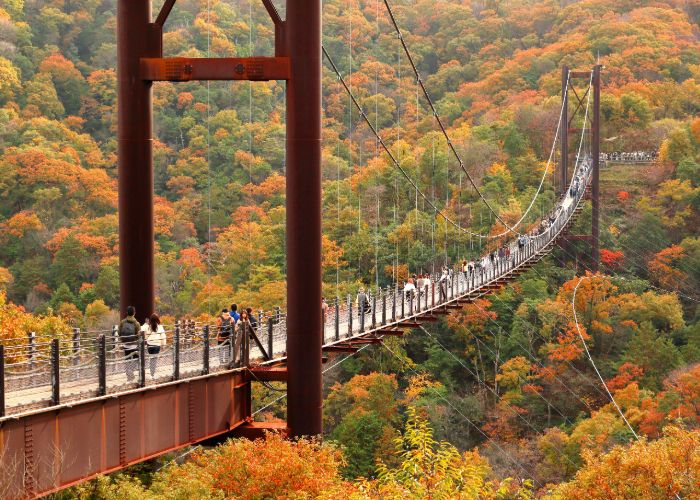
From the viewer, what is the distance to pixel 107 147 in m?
59.2

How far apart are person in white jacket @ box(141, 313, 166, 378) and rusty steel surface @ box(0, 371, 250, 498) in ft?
1.14

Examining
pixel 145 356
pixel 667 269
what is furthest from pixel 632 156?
pixel 145 356

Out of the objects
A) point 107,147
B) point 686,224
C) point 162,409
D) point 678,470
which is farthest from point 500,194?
point 162,409

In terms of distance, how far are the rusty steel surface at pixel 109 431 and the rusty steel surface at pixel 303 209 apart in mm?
806

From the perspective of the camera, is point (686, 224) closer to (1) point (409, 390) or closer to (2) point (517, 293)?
(2) point (517, 293)

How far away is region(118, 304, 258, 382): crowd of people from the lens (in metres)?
15.2

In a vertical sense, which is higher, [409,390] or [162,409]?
[162,409]

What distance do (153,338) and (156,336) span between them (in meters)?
0.04

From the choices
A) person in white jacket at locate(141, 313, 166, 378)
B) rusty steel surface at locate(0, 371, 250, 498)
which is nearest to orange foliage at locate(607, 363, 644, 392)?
rusty steel surface at locate(0, 371, 250, 498)

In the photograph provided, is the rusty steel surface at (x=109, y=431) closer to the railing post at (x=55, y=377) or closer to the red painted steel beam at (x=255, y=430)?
the railing post at (x=55, y=377)

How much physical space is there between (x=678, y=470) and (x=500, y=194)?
4112cm

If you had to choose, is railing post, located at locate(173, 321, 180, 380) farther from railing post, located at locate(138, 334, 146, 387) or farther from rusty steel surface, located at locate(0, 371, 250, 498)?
railing post, located at locate(138, 334, 146, 387)

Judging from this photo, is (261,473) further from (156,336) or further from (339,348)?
(339,348)

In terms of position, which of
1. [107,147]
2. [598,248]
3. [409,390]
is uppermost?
[107,147]
